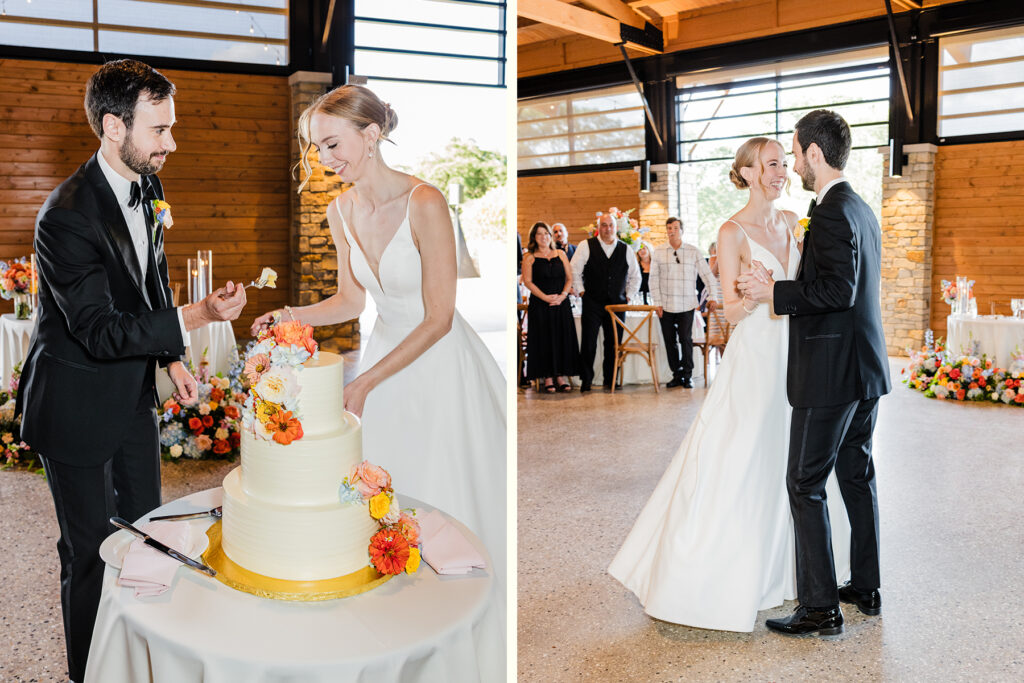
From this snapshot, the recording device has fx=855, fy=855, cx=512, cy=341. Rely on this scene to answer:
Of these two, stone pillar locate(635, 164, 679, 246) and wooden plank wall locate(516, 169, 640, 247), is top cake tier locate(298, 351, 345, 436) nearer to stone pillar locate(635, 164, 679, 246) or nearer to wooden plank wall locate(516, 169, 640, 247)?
stone pillar locate(635, 164, 679, 246)

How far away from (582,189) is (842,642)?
1025cm

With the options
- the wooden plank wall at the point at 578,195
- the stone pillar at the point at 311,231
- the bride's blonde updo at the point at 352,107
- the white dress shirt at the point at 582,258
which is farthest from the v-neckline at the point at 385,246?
the wooden plank wall at the point at 578,195

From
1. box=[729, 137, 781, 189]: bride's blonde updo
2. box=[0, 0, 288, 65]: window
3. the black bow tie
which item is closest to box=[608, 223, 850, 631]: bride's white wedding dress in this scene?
box=[729, 137, 781, 189]: bride's blonde updo

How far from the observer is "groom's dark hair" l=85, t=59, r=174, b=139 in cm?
162

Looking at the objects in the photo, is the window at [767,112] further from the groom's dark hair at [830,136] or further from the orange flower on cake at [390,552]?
the orange flower on cake at [390,552]

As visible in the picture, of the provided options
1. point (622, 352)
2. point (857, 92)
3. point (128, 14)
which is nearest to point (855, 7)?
point (857, 92)

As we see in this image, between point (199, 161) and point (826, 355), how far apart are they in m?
7.58

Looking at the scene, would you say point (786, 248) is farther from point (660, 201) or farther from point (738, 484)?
point (660, 201)

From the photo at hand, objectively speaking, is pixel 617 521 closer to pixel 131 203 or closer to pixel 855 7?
pixel 131 203

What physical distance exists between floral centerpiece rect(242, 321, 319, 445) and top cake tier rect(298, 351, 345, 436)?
1cm

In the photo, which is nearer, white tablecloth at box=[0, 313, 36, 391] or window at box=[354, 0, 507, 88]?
window at box=[354, 0, 507, 88]

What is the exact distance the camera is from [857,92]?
34.3 ft

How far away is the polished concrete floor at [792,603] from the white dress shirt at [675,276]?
6.12 feet

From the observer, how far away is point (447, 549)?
4.67 ft
